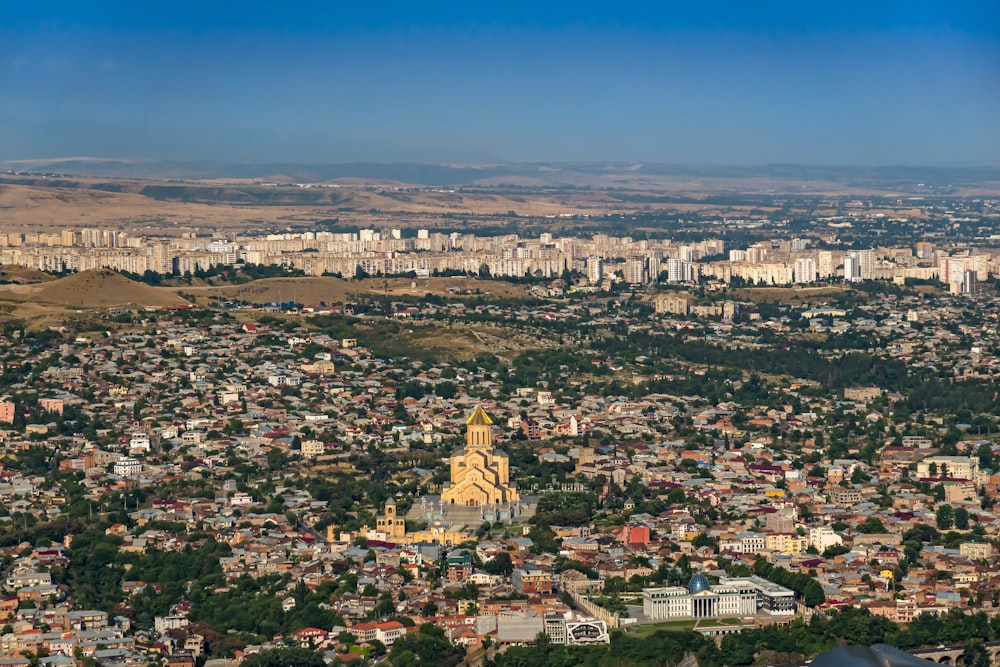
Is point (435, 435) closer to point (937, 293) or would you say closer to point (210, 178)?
point (937, 293)

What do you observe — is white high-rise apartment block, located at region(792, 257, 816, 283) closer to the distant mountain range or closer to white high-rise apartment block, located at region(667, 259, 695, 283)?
white high-rise apartment block, located at region(667, 259, 695, 283)

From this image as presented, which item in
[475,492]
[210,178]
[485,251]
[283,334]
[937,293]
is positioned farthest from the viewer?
[210,178]

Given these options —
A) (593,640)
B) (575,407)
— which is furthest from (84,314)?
(593,640)

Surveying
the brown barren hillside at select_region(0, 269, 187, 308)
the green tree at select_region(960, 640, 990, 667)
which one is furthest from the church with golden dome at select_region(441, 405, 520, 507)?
the brown barren hillside at select_region(0, 269, 187, 308)

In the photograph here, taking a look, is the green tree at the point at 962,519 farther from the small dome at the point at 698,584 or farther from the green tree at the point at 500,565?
the green tree at the point at 500,565

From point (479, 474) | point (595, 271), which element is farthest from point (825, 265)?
point (479, 474)

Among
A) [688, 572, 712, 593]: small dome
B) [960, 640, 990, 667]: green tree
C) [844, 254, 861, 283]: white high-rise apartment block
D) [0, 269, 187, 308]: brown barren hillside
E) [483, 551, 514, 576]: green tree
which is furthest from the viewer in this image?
[844, 254, 861, 283]: white high-rise apartment block
